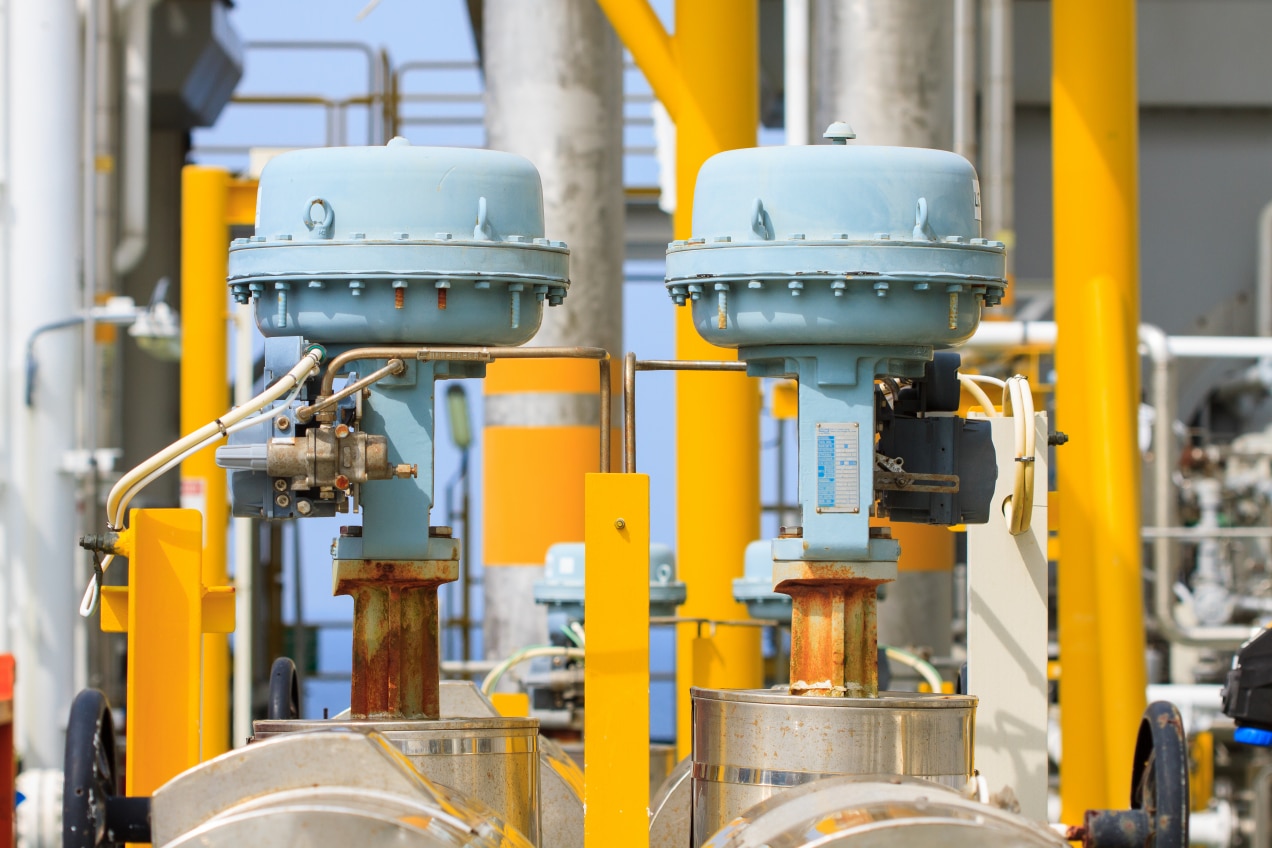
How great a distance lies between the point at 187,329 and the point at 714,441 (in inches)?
77.9

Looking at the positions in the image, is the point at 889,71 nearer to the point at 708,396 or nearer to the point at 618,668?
the point at 708,396

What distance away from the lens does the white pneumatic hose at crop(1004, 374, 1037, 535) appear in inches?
132

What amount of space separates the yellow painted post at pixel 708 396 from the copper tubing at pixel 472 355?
5.31 ft

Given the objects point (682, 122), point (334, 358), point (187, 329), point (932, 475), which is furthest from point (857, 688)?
point (187, 329)

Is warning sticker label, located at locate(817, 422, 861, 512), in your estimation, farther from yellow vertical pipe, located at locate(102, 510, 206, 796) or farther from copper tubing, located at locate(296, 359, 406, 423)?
yellow vertical pipe, located at locate(102, 510, 206, 796)

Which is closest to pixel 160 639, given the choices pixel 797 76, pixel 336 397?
pixel 336 397

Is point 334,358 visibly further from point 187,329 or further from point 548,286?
point 187,329

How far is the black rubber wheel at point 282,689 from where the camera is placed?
157 inches

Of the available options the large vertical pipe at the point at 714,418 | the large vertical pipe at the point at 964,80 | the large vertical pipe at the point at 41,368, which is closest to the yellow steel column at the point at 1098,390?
the large vertical pipe at the point at 714,418

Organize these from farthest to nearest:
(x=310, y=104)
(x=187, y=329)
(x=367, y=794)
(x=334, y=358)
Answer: (x=310, y=104)
(x=187, y=329)
(x=334, y=358)
(x=367, y=794)

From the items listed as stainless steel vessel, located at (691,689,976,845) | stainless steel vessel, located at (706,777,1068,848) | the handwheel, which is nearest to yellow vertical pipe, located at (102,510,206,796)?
stainless steel vessel, located at (691,689,976,845)

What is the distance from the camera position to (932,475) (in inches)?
129

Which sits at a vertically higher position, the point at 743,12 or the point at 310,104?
the point at 310,104

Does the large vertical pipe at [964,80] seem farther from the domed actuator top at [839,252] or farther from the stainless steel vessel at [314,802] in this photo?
the stainless steel vessel at [314,802]
